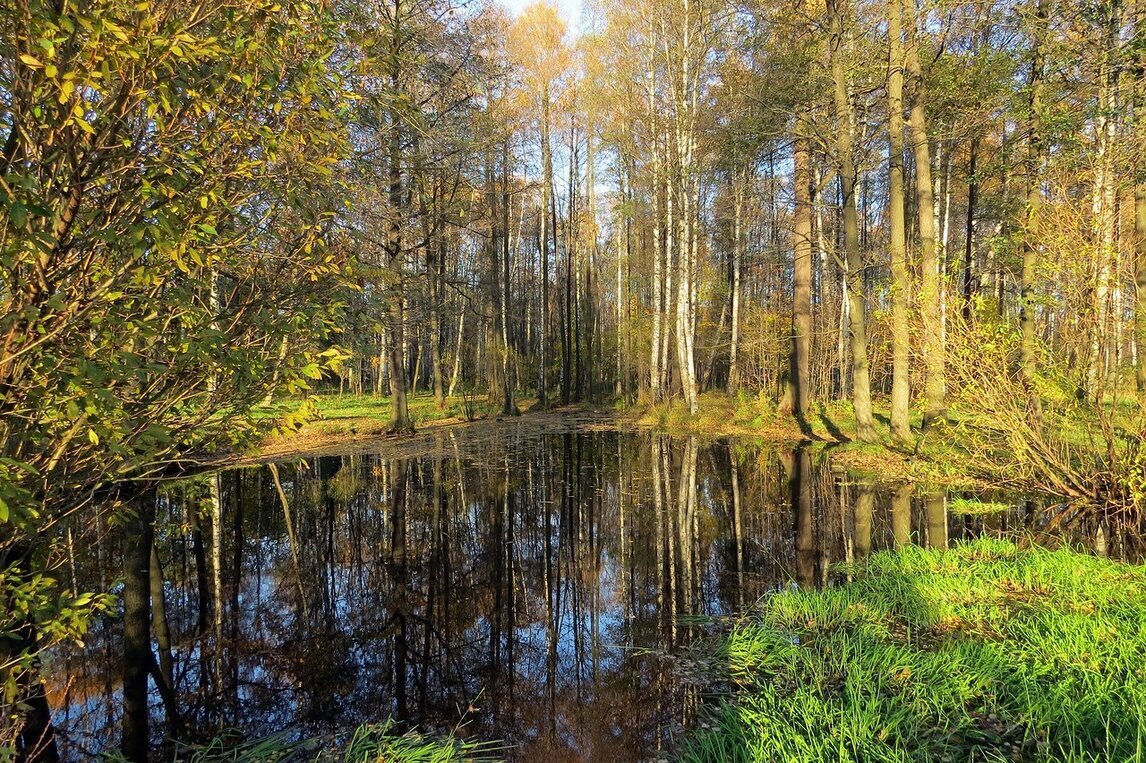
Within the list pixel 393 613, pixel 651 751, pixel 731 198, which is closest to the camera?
pixel 651 751

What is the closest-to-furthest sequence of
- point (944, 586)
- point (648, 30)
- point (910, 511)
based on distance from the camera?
point (944, 586), point (910, 511), point (648, 30)

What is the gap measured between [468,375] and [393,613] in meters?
30.2

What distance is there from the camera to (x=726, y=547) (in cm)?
715

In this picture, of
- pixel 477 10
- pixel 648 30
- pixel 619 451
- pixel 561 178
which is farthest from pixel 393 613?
pixel 561 178

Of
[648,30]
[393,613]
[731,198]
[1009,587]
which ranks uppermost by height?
[648,30]

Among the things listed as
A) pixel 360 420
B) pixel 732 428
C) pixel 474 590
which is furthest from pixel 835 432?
pixel 360 420

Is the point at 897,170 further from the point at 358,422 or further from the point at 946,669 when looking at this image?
the point at 358,422

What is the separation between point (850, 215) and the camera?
484 inches

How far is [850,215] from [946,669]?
1102 cm

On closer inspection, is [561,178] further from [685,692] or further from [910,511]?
[685,692]

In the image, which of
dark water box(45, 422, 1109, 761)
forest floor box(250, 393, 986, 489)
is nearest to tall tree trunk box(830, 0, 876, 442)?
forest floor box(250, 393, 986, 489)

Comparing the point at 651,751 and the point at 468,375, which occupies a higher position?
the point at 468,375

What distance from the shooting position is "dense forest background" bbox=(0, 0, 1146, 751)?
2344mm

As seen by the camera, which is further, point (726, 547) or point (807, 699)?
point (726, 547)
